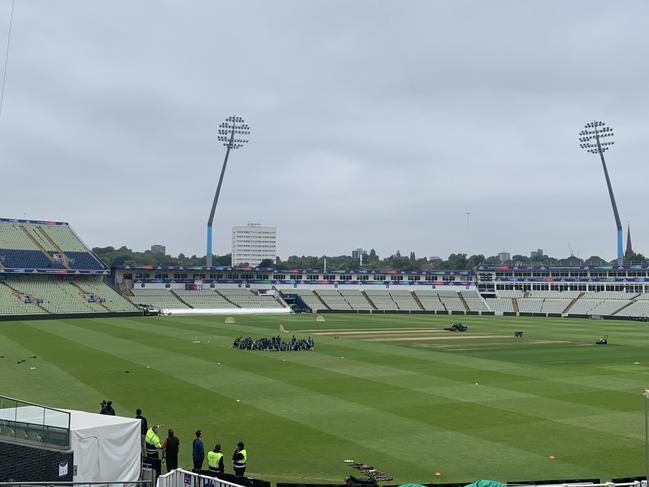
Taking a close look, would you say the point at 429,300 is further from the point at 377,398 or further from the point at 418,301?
the point at 377,398

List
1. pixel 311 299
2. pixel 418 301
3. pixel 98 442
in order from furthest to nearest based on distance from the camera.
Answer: pixel 418 301 < pixel 311 299 < pixel 98 442

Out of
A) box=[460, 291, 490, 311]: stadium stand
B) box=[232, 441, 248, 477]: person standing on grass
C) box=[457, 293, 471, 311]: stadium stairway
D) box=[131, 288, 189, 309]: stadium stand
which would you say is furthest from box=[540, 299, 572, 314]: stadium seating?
box=[232, 441, 248, 477]: person standing on grass

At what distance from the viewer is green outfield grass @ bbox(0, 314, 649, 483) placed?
1941 centimetres

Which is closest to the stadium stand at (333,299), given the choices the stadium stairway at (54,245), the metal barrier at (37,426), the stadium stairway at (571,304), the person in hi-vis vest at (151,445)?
the stadium stairway at (571,304)

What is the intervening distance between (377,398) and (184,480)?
1558 cm

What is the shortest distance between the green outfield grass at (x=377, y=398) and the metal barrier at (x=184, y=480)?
367cm

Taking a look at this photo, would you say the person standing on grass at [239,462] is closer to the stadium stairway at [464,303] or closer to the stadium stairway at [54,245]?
the stadium stairway at [54,245]

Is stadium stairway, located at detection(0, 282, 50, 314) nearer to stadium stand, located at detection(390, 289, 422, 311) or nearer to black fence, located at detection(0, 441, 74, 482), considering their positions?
stadium stand, located at detection(390, 289, 422, 311)

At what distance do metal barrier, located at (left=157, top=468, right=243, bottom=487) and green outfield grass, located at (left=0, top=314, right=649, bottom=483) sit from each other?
3675mm

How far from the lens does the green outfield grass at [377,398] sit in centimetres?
1941

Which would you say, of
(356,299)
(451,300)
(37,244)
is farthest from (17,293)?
(451,300)

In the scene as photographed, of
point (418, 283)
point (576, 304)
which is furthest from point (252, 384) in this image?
point (418, 283)

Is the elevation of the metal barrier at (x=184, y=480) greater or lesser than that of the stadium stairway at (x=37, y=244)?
lesser

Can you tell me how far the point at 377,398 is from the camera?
28781 millimetres
